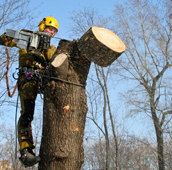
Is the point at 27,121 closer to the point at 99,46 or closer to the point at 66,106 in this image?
the point at 66,106

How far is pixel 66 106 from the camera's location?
2199 mm

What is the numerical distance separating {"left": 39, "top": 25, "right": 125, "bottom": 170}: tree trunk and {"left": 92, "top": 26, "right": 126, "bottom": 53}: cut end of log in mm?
35

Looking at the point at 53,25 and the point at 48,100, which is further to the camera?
the point at 53,25

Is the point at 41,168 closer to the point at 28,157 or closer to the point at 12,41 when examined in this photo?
the point at 28,157

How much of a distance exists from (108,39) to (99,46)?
0.18 metres

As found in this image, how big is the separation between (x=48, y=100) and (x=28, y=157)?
27.4 inches

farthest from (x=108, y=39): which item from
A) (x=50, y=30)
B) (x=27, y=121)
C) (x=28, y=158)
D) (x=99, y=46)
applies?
(x=28, y=158)

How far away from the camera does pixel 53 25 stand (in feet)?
10.2

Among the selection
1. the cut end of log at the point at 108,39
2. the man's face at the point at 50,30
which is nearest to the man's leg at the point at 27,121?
the man's face at the point at 50,30

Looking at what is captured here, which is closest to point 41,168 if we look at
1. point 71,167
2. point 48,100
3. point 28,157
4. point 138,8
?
point 28,157

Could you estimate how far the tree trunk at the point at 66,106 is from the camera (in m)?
2.12

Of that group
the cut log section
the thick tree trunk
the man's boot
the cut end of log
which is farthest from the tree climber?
the cut end of log

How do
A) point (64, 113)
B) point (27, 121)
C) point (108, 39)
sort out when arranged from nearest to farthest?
point (64, 113), point (108, 39), point (27, 121)

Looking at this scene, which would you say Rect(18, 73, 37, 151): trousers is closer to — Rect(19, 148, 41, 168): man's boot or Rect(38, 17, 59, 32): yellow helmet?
Rect(19, 148, 41, 168): man's boot
